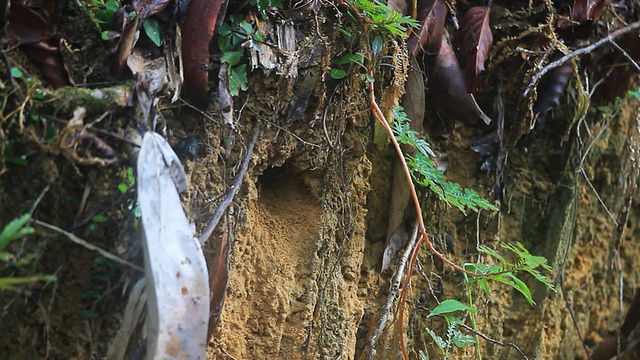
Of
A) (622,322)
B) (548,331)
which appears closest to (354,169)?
(548,331)

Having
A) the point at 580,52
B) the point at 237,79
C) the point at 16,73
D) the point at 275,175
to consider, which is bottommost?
the point at 275,175

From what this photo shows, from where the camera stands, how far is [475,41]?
2.74m

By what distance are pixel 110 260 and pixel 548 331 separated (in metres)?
2.06

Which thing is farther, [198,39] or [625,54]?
[625,54]

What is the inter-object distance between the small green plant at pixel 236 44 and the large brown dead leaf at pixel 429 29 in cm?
70

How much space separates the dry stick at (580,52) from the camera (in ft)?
9.02

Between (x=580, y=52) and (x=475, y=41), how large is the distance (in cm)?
47

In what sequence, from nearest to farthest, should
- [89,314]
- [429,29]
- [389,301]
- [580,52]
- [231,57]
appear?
[89,314]
[231,57]
[389,301]
[429,29]
[580,52]

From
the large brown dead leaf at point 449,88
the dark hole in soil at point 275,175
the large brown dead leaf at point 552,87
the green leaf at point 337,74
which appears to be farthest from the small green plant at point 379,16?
the large brown dead leaf at point 552,87

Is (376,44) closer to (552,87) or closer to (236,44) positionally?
(236,44)

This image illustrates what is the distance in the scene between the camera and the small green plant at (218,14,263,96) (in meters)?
2.14

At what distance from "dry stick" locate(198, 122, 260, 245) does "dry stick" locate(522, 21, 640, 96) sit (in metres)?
1.14

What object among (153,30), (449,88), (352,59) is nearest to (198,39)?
(153,30)

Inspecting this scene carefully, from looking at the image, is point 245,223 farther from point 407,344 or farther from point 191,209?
point 407,344
